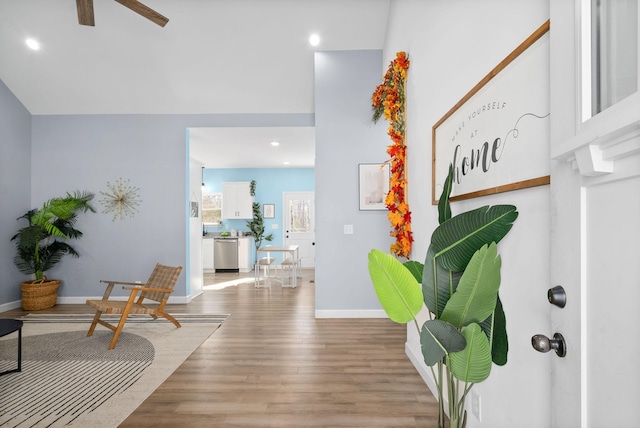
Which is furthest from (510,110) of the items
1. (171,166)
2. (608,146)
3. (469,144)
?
(171,166)

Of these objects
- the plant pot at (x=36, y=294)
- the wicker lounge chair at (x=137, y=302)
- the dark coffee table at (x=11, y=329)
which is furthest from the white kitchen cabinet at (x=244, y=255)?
the dark coffee table at (x=11, y=329)

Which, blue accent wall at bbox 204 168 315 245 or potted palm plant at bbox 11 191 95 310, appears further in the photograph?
blue accent wall at bbox 204 168 315 245

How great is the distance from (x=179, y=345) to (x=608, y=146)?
3.48 m

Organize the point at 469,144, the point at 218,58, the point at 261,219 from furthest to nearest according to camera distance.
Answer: the point at 261,219, the point at 218,58, the point at 469,144

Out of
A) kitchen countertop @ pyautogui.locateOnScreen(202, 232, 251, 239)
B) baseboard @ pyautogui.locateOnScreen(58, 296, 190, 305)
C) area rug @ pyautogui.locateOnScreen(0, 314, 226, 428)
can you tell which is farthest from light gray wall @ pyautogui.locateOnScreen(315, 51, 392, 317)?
kitchen countertop @ pyautogui.locateOnScreen(202, 232, 251, 239)

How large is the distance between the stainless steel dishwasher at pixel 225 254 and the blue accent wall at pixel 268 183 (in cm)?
82

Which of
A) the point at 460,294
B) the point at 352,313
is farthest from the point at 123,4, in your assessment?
the point at 352,313

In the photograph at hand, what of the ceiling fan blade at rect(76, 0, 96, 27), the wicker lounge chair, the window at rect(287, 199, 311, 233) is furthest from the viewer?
the window at rect(287, 199, 311, 233)

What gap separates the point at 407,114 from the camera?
296 cm

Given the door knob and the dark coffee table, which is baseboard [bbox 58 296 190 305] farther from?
the door knob

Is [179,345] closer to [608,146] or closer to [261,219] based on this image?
[608,146]

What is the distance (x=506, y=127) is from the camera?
1.37m

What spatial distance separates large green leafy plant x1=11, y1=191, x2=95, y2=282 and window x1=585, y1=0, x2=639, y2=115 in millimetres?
5698

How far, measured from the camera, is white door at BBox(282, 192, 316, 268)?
8.86 m
